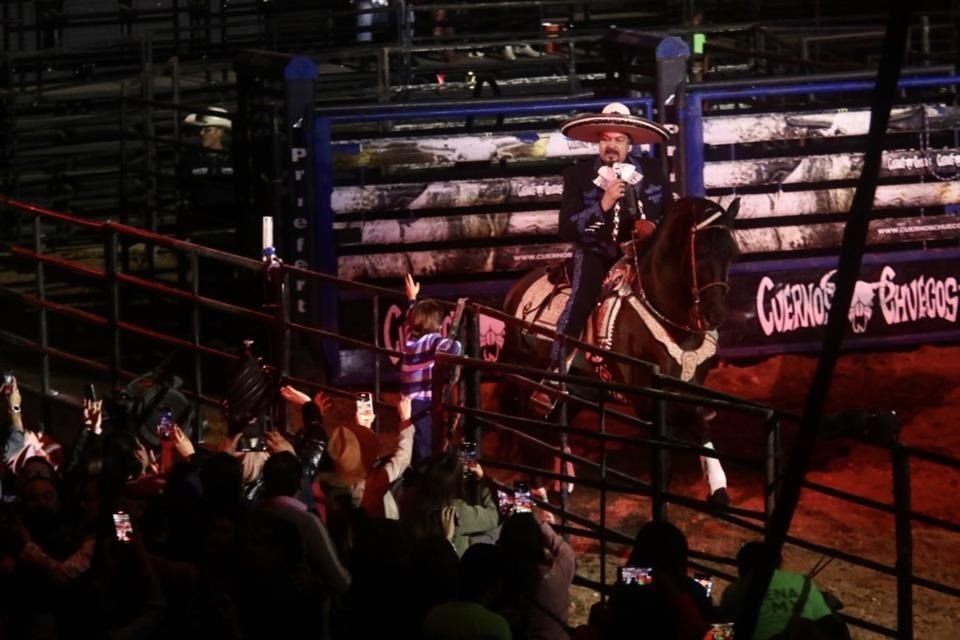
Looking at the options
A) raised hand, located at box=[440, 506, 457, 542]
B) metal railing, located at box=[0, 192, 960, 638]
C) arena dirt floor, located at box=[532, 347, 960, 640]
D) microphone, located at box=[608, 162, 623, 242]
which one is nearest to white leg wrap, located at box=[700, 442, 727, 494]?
arena dirt floor, located at box=[532, 347, 960, 640]

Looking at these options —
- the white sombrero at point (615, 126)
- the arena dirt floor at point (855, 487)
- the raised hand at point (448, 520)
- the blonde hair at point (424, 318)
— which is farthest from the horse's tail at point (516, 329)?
the raised hand at point (448, 520)

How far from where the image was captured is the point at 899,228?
14.4m

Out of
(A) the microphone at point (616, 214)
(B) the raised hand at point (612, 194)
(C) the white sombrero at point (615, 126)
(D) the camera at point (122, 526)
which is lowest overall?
(D) the camera at point (122, 526)

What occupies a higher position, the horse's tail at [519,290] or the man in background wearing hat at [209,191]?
the man in background wearing hat at [209,191]

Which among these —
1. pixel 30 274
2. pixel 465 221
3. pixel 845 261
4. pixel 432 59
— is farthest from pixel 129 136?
pixel 845 261

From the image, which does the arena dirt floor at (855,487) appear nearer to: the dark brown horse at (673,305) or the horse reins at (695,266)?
the dark brown horse at (673,305)

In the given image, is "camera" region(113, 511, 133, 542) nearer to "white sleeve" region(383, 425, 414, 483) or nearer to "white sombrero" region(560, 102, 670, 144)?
"white sleeve" region(383, 425, 414, 483)

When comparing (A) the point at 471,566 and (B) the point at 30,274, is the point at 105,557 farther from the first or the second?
(B) the point at 30,274

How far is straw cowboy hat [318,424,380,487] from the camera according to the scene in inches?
284

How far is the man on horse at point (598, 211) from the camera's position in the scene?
11.4 metres

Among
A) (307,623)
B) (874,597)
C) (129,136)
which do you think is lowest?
(874,597)

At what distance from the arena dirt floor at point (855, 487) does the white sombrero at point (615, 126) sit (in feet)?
7.98

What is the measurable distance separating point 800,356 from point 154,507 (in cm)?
942

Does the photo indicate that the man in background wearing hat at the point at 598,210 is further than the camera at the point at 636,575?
Yes
